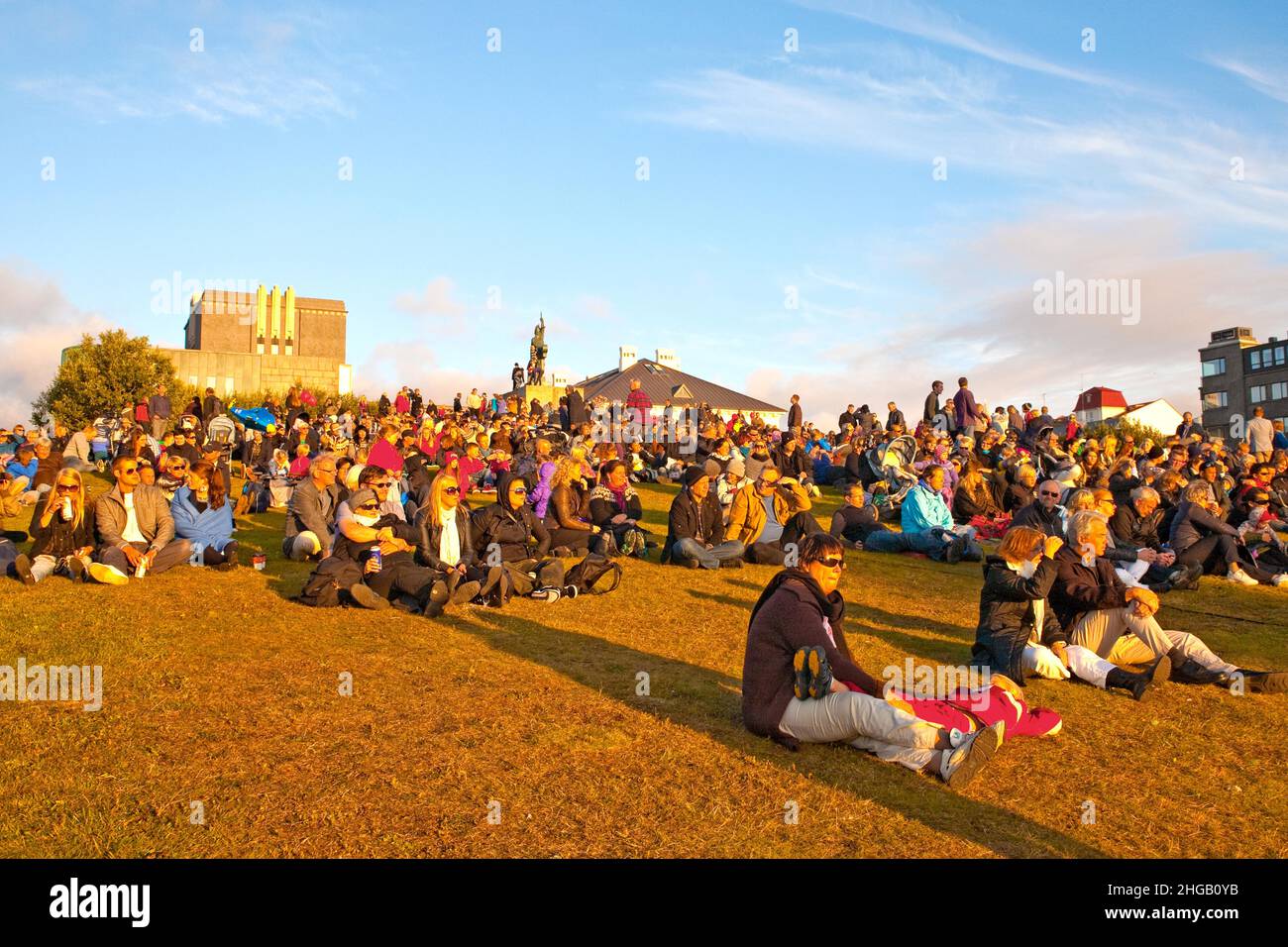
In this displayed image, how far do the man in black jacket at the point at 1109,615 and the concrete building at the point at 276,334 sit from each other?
322 feet

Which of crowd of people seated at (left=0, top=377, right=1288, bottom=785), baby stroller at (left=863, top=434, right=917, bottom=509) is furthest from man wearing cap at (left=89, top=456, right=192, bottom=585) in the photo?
baby stroller at (left=863, top=434, right=917, bottom=509)

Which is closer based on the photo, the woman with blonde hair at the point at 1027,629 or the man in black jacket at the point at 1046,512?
the woman with blonde hair at the point at 1027,629

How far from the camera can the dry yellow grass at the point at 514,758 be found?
5.43 m

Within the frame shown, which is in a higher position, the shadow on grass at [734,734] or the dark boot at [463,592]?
the dark boot at [463,592]

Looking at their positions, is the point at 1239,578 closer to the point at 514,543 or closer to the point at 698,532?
the point at 698,532

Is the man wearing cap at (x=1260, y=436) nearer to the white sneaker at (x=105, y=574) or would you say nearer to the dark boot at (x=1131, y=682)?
the dark boot at (x=1131, y=682)

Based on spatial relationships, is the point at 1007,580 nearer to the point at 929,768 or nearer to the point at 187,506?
the point at 929,768

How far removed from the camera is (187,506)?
13062 millimetres

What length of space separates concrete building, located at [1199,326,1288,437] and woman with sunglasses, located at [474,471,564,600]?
302ft

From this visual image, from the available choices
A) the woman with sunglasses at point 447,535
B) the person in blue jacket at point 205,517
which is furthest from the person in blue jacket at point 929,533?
the person in blue jacket at point 205,517

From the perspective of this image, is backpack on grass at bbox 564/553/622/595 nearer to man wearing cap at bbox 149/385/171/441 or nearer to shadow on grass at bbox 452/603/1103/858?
shadow on grass at bbox 452/603/1103/858

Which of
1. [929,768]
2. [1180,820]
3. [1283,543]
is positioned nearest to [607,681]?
[929,768]

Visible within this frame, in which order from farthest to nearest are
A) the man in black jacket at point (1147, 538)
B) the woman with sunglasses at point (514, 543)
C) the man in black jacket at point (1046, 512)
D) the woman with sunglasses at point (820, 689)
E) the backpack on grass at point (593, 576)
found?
1. the man in black jacket at point (1147, 538)
2. the backpack on grass at point (593, 576)
3. the man in black jacket at point (1046, 512)
4. the woman with sunglasses at point (514, 543)
5. the woman with sunglasses at point (820, 689)

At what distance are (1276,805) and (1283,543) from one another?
410 inches
